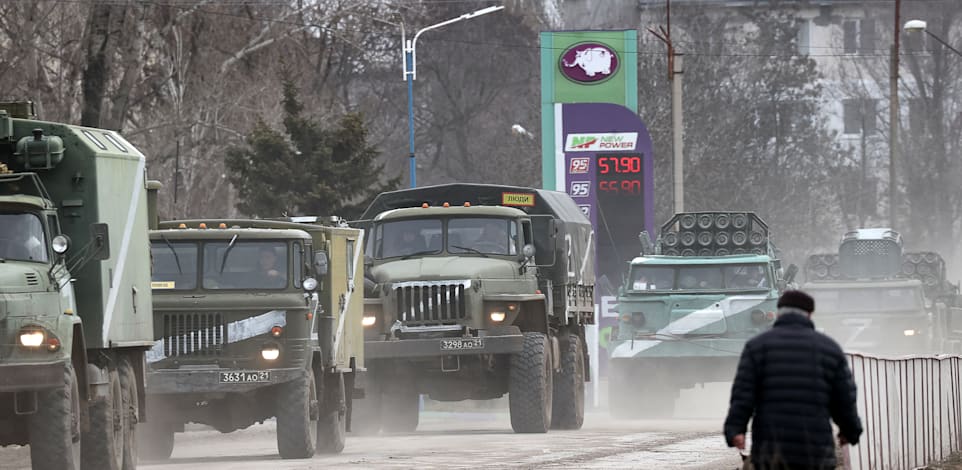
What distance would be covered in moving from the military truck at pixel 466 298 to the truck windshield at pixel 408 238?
0.01 metres

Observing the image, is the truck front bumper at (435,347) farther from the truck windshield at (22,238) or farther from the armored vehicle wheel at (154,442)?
the truck windshield at (22,238)

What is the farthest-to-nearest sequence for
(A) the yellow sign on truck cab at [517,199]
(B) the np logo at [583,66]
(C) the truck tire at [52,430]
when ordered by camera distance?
(B) the np logo at [583,66] < (A) the yellow sign on truck cab at [517,199] < (C) the truck tire at [52,430]

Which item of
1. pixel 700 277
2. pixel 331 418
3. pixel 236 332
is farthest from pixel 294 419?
pixel 700 277

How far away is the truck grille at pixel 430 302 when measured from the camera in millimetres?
23922

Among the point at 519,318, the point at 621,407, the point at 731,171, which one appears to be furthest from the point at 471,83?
the point at 519,318

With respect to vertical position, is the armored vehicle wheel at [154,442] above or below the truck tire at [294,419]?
below

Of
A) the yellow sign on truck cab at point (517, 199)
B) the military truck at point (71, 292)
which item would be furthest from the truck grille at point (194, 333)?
the yellow sign on truck cab at point (517, 199)

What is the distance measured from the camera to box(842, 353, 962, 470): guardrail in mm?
14938

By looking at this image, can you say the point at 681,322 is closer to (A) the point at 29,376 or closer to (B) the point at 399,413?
(B) the point at 399,413

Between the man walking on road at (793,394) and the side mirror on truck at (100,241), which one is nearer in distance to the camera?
the man walking on road at (793,394)

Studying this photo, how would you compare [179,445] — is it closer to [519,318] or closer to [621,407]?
[519,318]

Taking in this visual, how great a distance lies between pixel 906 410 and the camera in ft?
54.3

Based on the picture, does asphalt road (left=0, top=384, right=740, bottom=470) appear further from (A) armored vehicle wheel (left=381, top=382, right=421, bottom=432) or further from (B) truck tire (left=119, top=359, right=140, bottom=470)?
(B) truck tire (left=119, top=359, right=140, bottom=470)

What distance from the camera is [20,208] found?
15.7 metres
